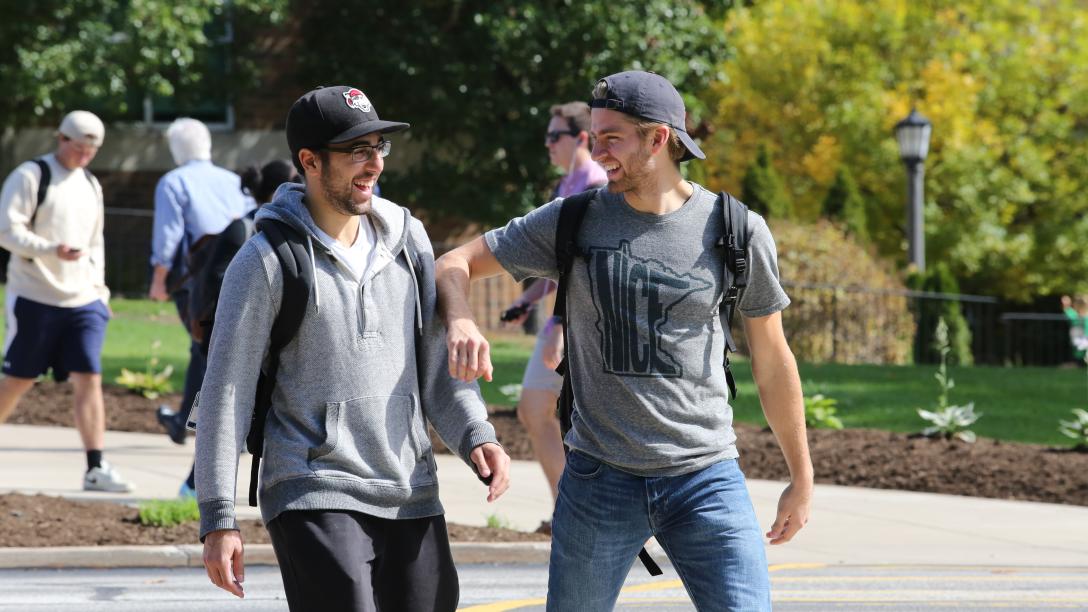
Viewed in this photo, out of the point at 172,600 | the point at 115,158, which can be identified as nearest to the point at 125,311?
the point at 115,158

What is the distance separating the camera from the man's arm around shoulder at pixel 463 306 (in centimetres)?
362

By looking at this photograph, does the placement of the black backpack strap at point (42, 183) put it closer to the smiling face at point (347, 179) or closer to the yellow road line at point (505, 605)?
the yellow road line at point (505, 605)

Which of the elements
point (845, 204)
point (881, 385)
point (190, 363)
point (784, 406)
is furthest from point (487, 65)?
point (784, 406)

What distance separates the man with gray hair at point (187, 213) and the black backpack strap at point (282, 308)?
527cm

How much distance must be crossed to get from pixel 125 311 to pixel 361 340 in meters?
16.6

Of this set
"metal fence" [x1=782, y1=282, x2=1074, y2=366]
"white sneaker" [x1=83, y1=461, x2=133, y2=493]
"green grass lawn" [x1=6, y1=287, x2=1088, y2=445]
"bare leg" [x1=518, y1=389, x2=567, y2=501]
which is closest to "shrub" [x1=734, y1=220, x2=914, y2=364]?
"metal fence" [x1=782, y1=282, x2=1074, y2=366]

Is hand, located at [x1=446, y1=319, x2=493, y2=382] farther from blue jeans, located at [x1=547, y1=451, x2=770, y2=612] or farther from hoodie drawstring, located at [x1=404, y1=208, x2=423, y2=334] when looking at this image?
blue jeans, located at [x1=547, y1=451, x2=770, y2=612]

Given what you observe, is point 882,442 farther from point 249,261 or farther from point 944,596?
point 249,261

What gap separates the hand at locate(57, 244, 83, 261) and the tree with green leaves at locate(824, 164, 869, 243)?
19.2m

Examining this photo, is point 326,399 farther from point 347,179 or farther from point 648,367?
point 648,367

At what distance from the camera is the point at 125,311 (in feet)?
64.3

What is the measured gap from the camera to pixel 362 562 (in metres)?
3.61

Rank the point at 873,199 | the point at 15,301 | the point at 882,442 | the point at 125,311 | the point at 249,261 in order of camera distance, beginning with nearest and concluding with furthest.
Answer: the point at 249,261, the point at 15,301, the point at 882,442, the point at 125,311, the point at 873,199

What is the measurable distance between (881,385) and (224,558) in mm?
13088
